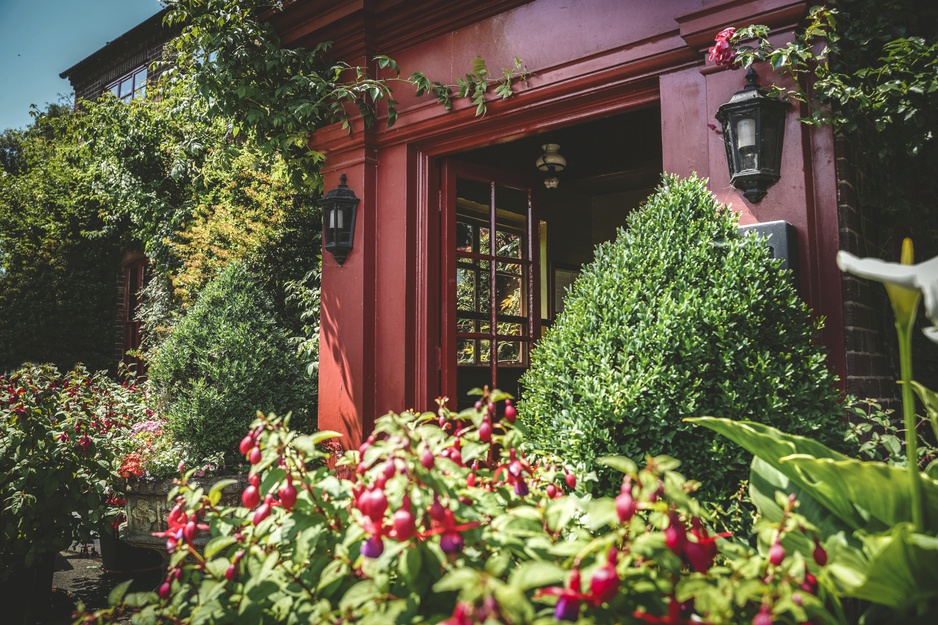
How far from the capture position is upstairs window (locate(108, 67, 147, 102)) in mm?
10492

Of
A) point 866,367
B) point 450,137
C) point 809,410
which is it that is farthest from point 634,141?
point 809,410

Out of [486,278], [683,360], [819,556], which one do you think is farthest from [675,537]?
[486,278]

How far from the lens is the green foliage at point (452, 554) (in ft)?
3.51

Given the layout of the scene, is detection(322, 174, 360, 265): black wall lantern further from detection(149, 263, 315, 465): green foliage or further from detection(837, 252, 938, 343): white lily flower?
detection(837, 252, 938, 343): white lily flower

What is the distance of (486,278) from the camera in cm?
483

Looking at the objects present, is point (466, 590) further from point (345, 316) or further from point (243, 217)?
point (243, 217)

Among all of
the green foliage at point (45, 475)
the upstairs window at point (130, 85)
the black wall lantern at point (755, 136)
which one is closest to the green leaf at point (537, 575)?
the black wall lantern at point (755, 136)

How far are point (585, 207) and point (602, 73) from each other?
4449 mm

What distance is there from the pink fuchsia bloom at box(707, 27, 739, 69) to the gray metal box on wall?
735 millimetres

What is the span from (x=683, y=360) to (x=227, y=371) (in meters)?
3.14

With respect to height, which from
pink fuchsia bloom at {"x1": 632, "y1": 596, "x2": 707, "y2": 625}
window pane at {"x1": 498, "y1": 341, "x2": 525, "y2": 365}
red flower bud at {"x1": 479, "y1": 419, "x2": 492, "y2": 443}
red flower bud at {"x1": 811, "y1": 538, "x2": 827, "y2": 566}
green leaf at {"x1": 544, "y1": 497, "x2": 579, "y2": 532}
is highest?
window pane at {"x1": 498, "y1": 341, "x2": 525, "y2": 365}

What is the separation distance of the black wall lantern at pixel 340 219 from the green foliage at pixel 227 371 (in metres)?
0.81

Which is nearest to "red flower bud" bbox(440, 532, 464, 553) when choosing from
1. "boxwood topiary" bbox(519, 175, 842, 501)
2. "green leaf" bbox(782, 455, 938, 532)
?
"green leaf" bbox(782, 455, 938, 532)

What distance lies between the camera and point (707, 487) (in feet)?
7.27
